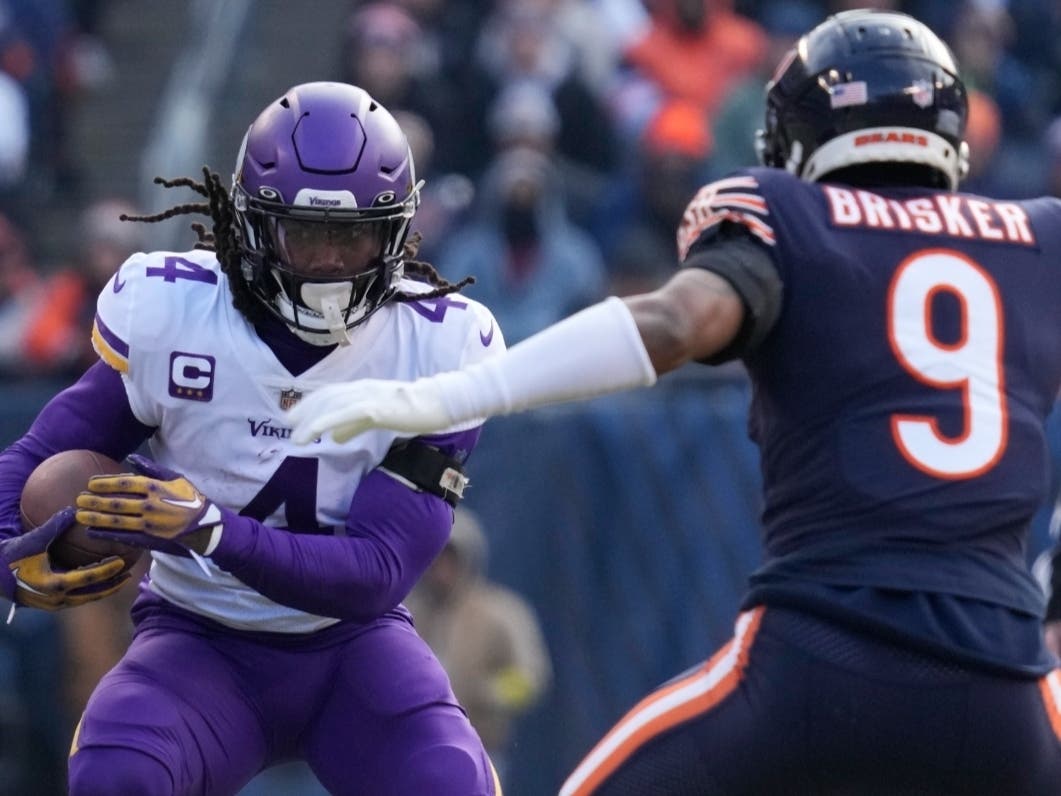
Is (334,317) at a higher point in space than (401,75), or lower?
lower

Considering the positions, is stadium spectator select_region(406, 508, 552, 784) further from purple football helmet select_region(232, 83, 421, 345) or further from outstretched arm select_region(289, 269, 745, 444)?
outstretched arm select_region(289, 269, 745, 444)

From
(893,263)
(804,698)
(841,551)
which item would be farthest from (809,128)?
(804,698)

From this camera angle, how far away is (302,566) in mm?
3875

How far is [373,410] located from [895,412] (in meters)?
0.93

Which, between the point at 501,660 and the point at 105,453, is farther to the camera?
the point at 501,660

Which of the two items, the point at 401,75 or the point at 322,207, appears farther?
the point at 401,75

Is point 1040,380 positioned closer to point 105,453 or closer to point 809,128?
point 809,128

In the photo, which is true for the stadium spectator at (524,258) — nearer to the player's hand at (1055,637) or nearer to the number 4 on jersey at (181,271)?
the player's hand at (1055,637)

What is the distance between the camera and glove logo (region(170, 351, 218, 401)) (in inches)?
161

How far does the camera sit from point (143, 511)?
12.1 feet

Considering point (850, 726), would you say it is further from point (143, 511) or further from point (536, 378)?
point (143, 511)

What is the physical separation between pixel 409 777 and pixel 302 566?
47 centimetres

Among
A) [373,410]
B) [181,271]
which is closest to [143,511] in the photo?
[373,410]

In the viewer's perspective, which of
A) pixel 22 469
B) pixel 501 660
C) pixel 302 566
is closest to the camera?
pixel 302 566
